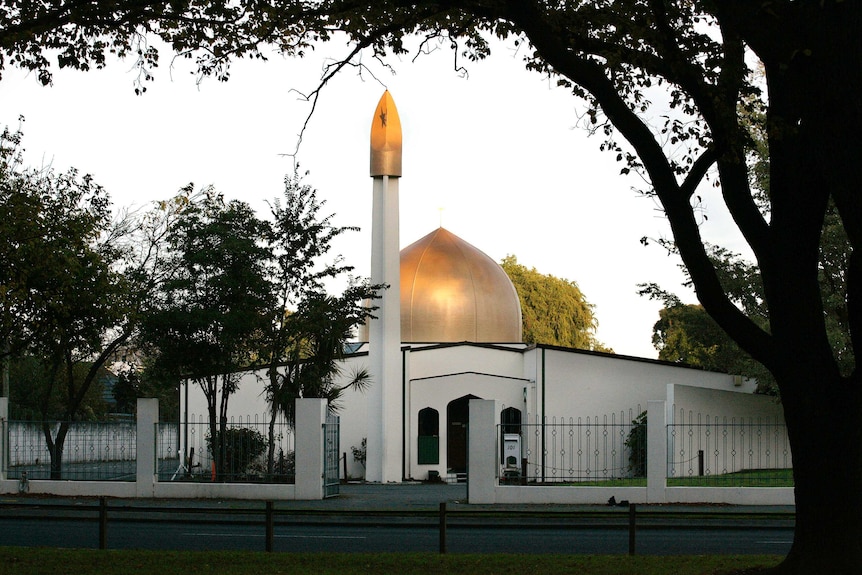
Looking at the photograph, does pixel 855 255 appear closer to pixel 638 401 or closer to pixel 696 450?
pixel 696 450

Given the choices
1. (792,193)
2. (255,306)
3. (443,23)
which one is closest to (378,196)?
(255,306)

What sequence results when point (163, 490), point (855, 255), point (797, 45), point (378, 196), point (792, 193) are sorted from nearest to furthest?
point (797, 45) < point (855, 255) < point (792, 193) < point (163, 490) < point (378, 196)

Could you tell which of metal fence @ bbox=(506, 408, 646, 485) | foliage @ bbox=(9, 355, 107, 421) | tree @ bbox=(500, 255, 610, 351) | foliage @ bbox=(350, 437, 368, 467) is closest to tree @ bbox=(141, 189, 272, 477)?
metal fence @ bbox=(506, 408, 646, 485)

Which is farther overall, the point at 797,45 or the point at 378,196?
the point at 378,196

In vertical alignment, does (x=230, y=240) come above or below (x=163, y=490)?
above

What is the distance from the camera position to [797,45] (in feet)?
31.1

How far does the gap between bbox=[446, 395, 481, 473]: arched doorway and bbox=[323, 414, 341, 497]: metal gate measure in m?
11.6

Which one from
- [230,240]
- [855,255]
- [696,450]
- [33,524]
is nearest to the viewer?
[855,255]

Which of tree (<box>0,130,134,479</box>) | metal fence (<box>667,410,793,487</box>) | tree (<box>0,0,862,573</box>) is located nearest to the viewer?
tree (<box>0,0,862,573</box>)

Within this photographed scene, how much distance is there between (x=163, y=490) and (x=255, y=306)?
551 centimetres

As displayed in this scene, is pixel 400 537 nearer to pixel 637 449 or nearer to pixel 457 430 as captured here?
pixel 637 449

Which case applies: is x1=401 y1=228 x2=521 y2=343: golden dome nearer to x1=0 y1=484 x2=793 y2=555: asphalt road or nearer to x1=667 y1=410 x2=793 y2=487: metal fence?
x1=667 y1=410 x2=793 y2=487: metal fence

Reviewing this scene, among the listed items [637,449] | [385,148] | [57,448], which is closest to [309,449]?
[57,448]

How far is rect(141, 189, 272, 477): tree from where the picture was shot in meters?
28.3
